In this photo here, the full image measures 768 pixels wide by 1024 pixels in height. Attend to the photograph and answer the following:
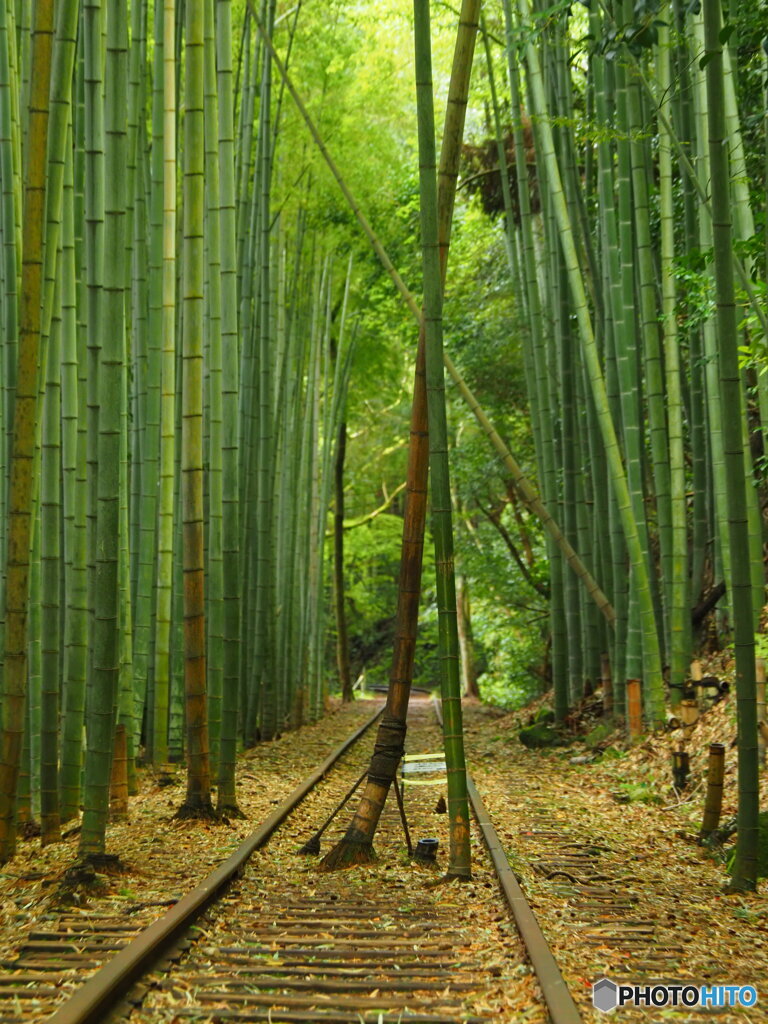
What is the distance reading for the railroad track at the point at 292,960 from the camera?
2551 millimetres

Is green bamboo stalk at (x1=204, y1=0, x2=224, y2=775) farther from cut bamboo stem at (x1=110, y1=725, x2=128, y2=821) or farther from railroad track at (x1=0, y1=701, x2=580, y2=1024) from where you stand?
railroad track at (x1=0, y1=701, x2=580, y2=1024)

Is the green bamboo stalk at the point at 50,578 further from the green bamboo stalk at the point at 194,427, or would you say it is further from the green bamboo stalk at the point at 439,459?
the green bamboo stalk at the point at 439,459

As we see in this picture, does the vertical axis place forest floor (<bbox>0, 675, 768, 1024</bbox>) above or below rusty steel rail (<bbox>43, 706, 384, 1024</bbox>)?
below

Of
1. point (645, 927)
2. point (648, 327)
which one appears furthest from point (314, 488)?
point (645, 927)

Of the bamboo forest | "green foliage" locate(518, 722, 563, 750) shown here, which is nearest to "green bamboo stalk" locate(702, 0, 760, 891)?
the bamboo forest

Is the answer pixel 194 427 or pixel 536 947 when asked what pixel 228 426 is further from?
pixel 536 947

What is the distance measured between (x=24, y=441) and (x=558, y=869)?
8.34ft

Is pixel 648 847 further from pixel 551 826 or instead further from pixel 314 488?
pixel 314 488

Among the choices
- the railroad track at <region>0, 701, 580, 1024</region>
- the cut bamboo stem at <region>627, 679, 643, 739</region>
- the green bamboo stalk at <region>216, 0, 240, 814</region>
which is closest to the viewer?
the railroad track at <region>0, 701, 580, 1024</region>

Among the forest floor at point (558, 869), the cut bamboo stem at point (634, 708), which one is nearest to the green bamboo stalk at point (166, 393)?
the forest floor at point (558, 869)

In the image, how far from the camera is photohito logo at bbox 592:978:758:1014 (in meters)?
2.62

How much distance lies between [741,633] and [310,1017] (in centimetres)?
190

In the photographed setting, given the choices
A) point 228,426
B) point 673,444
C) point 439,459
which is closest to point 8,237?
point 228,426

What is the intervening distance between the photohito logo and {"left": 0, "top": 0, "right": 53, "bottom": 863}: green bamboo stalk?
2.28 m
